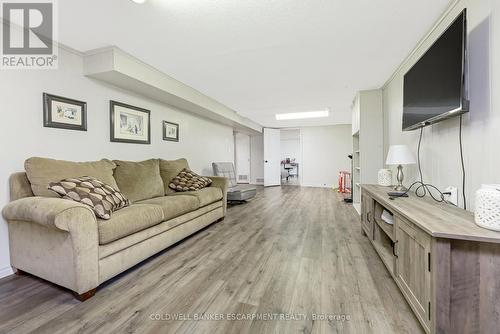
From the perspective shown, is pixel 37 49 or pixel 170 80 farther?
pixel 170 80

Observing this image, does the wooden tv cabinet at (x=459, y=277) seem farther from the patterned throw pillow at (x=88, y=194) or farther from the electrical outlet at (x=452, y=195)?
the patterned throw pillow at (x=88, y=194)

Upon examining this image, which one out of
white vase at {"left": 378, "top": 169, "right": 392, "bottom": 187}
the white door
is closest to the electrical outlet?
white vase at {"left": 378, "top": 169, "right": 392, "bottom": 187}

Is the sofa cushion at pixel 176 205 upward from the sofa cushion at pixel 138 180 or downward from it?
downward

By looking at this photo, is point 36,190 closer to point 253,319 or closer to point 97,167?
point 97,167

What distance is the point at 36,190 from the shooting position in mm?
1746

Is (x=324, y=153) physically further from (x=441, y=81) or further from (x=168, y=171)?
(x=441, y=81)

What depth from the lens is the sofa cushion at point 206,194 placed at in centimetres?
280

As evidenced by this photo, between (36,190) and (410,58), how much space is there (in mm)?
3869

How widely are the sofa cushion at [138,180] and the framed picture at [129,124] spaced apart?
411mm

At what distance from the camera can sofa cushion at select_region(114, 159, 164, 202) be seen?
2461 millimetres

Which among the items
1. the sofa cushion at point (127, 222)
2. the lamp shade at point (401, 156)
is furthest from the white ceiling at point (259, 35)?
the sofa cushion at point (127, 222)

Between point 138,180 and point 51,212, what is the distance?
4.11ft

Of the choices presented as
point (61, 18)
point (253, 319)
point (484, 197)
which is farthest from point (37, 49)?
point (484, 197)

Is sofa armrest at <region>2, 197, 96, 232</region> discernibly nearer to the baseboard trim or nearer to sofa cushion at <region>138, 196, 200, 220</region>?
the baseboard trim
